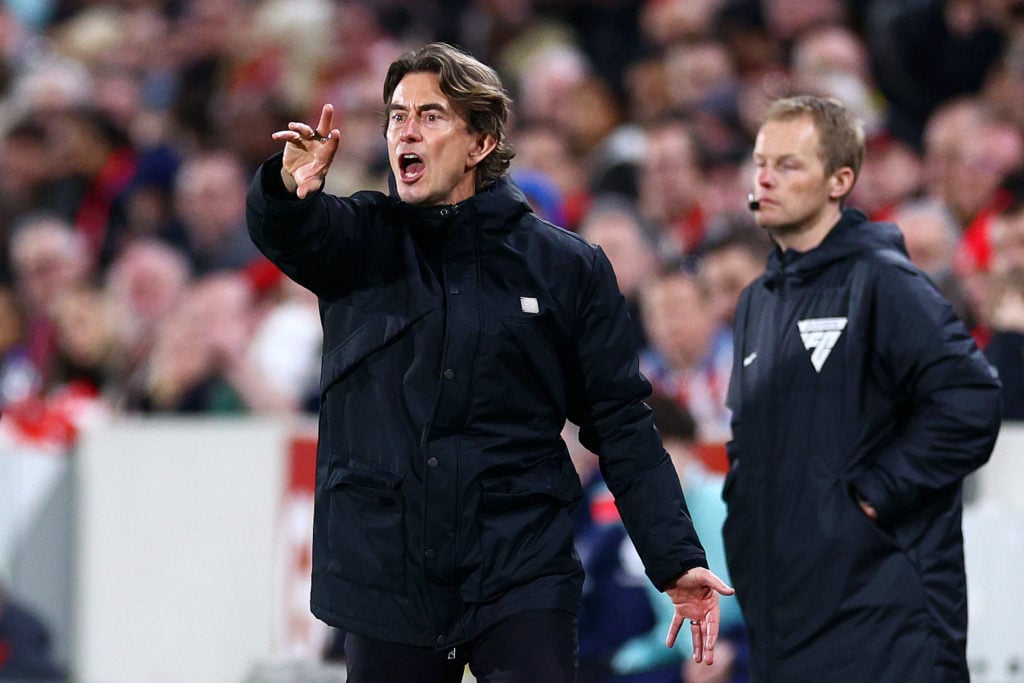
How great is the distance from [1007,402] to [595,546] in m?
1.54

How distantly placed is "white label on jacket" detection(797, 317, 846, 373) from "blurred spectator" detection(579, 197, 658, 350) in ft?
11.0

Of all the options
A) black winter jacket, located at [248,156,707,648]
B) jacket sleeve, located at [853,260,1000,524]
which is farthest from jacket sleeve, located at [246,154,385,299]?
jacket sleeve, located at [853,260,1000,524]

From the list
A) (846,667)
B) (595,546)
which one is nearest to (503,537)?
(846,667)

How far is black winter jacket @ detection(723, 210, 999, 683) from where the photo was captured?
4418 mm

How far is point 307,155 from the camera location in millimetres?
3709

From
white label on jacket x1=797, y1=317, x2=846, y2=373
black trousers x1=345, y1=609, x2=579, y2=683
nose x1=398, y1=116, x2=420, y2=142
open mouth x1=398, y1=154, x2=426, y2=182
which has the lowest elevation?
black trousers x1=345, y1=609, x2=579, y2=683

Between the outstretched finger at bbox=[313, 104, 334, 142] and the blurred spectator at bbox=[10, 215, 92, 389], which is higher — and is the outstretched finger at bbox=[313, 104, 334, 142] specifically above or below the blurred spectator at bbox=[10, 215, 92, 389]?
above

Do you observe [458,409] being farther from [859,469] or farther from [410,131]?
[859,469]

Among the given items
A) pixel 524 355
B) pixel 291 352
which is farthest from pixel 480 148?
pixel 291 352

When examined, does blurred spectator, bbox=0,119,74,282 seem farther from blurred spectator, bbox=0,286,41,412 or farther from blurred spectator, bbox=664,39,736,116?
blurred spectator, bbox=664,39,736,116

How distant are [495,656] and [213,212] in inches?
289

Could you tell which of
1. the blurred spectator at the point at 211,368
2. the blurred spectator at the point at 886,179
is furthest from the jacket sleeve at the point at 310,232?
the blurred spectator at the point at 886,179

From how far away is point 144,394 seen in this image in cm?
873

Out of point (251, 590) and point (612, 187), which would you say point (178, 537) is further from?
point (612, 187)
